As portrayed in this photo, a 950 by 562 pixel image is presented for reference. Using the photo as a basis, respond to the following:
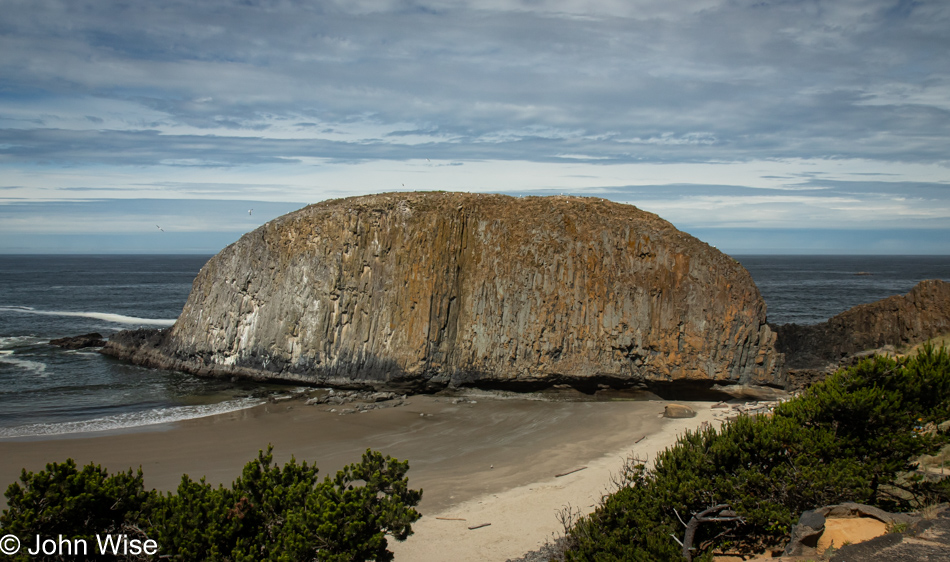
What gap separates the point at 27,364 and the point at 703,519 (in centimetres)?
3246

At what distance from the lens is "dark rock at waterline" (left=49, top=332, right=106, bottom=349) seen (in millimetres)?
33031

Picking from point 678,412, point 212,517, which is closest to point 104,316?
point 678,412

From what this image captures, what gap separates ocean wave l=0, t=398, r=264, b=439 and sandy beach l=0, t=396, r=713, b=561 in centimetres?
93

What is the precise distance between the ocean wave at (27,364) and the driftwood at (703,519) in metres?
28.9

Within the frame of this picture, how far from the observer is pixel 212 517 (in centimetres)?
676

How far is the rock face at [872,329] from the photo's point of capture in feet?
78.1

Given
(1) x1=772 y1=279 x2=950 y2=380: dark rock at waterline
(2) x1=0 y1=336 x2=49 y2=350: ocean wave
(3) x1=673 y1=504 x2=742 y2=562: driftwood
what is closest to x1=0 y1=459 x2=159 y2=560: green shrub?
(3) x1=673 y1=504 x2=742 y2=562: driftwood

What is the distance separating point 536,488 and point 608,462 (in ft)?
8.39

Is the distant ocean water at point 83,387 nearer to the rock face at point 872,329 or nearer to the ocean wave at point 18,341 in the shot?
the ocean wave at point 18,341

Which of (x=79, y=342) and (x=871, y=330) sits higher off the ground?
(x=871, y=330)

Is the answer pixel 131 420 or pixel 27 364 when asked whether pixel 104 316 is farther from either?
pixel 131 420

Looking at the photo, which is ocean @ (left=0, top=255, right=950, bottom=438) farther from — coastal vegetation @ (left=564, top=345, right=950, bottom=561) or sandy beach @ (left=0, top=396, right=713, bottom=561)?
coastal vegetation @ (left=564, top=345, right=950, bottom=561)

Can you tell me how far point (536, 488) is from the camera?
43.0 ft

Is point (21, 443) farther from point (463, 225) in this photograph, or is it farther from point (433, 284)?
point (463, 225)
